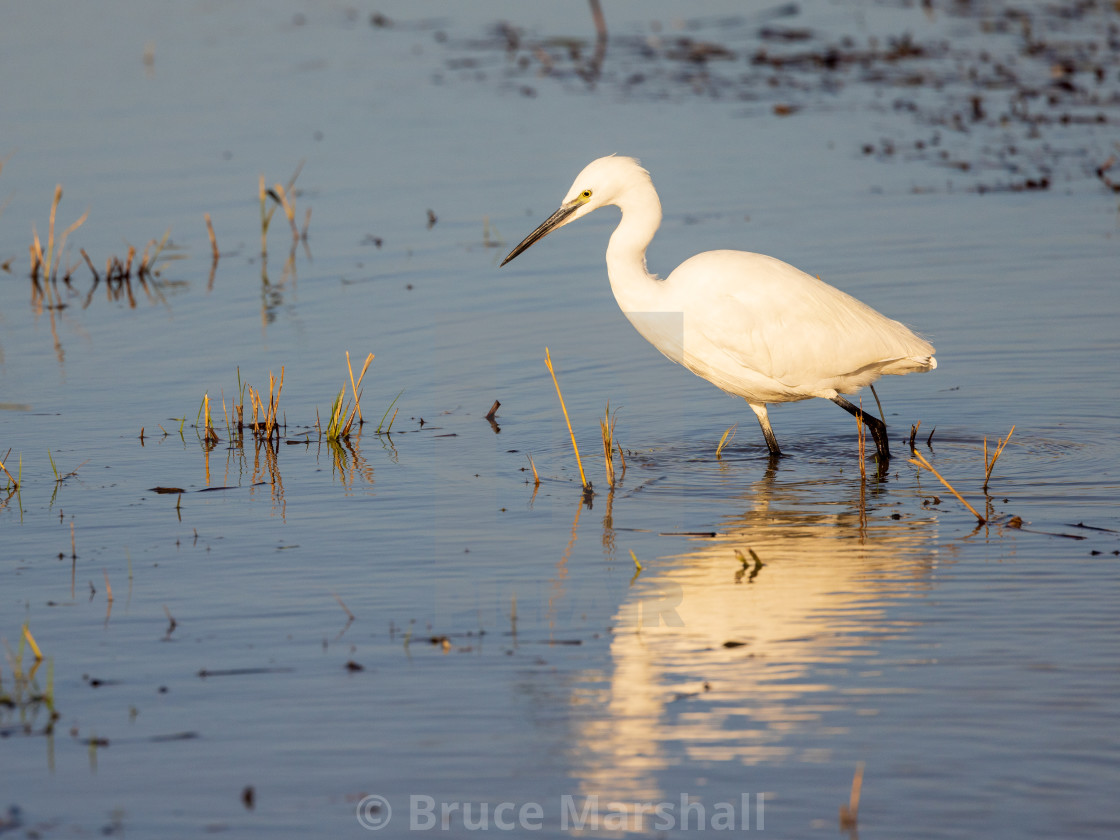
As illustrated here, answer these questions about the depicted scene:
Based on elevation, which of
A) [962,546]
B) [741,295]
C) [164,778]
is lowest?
[164,778]

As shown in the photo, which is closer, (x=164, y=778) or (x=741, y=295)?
(x=164, y=778)

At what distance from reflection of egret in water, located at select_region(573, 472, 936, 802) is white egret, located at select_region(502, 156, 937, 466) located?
2.99 feet

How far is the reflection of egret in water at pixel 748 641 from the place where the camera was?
4469mm

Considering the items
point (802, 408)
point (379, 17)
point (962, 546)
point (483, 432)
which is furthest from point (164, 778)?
point (379, 17)

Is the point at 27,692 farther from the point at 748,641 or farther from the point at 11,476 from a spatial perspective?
the point at 11,476

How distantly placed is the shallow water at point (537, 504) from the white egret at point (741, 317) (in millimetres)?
→ 558

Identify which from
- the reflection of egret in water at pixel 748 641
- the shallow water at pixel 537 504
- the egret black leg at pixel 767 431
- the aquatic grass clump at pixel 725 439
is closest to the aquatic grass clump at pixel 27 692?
the shallow water at pixel 537 504

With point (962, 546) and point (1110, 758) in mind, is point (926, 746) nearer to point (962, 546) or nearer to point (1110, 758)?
point (1110, 758)

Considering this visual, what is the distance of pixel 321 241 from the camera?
12.9 metres

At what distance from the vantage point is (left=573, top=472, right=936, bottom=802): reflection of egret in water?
4.47m

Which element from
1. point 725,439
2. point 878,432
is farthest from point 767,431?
point 878,432

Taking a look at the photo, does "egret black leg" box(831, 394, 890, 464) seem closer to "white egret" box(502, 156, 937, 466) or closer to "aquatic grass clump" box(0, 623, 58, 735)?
"white egret" box(502, 156, 937, 466)

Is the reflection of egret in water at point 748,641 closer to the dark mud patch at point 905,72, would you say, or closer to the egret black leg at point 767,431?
the egret black leg at point 767,431

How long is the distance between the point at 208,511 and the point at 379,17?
1967 cm
